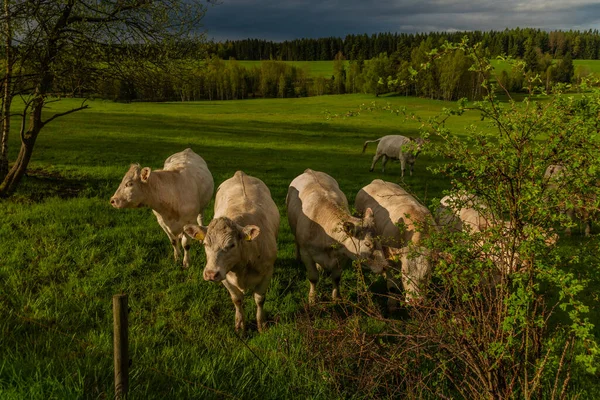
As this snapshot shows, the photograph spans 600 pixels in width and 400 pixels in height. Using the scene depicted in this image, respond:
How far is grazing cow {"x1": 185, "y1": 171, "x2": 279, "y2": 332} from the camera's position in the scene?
5.70 meters

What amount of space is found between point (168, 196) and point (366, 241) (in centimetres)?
473

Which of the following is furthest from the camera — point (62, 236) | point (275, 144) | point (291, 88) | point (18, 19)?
point (291, 88)

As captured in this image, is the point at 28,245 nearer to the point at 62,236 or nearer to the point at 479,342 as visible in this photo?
Result: the point at 62,236

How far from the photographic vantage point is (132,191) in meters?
8.31

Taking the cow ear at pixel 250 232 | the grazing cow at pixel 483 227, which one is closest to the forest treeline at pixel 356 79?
the cow ear at pixel 250 232

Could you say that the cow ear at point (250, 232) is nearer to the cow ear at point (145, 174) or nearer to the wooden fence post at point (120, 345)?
the wooden fence post at point (120, 345)

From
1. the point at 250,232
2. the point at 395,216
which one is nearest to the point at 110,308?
the point at 250,232

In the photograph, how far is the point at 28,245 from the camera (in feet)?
27.2

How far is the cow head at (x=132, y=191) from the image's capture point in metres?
8.30

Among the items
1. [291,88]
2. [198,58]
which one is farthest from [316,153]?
[291,88]

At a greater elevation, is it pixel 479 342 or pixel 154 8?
pixel 154 8

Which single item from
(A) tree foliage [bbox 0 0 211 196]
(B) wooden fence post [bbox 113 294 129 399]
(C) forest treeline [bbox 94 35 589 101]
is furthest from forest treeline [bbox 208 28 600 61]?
(B) wooden fence post [bbox 113 294 129 399]

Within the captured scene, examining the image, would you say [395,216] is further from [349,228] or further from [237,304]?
[237,304]

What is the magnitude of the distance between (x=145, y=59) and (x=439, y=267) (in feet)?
37.7
